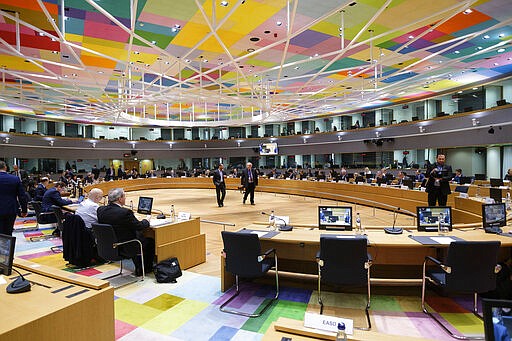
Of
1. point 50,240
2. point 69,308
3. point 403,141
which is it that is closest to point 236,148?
point 403,141

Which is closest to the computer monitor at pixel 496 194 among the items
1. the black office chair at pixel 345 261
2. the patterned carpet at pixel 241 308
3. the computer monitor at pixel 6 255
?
the patterned carpet at pixel 241 308

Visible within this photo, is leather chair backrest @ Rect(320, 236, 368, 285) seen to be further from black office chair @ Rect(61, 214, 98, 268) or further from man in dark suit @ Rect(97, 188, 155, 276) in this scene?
black office chair @ Rect(61, 214, 98, 268)

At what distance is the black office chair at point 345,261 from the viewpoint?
3004mm

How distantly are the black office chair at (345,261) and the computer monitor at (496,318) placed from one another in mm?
1814

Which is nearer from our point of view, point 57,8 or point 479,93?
point 57,8

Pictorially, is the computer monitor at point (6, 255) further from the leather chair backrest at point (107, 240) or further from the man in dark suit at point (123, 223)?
the man in dark suit at point (123, 223)

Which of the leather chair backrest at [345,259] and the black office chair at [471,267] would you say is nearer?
the black office chair at [471,267]

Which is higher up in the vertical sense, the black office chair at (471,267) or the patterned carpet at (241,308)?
the black office chair at (471,267)

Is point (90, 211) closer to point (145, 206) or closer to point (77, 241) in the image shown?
point (77, 241)

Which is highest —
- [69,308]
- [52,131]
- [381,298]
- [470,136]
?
[52,131]

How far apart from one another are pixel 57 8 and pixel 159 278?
20.1ft

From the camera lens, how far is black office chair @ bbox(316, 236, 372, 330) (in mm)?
3004

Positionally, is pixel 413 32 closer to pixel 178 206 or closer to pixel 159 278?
pixel 159 278

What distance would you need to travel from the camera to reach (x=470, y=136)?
1317 centimetres
